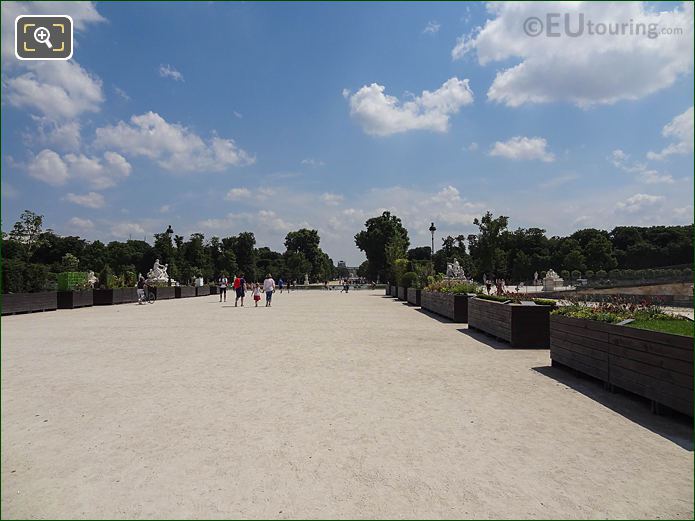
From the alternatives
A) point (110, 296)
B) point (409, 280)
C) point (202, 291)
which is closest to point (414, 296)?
point (409, 280)

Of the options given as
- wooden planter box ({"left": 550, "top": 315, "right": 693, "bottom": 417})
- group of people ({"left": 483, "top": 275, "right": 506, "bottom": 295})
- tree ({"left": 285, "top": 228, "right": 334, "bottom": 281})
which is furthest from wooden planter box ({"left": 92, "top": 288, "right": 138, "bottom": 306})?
tree ({"left": 285, "top": 228, "right": 334, "bottom": 281})

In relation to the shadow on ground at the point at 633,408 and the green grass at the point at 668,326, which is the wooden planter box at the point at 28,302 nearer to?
the shadow on ground at the point at 633,408

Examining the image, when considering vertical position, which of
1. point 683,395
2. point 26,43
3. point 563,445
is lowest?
point 563,445

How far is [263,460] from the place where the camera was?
14.5 feet

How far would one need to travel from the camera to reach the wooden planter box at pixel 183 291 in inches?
1556

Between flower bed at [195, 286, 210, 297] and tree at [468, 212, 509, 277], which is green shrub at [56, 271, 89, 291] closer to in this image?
flower bed at [195, 286, 210, 297]

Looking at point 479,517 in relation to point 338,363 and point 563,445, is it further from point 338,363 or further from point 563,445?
point 338,363

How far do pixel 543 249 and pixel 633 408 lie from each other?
326 feet

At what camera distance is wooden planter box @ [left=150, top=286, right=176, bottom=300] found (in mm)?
36331

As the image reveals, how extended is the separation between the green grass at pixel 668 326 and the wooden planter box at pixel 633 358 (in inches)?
8.0

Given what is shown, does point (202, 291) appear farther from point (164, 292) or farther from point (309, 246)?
point (309, 246)

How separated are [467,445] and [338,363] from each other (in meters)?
4.43

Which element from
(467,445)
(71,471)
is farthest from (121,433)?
(467,445)

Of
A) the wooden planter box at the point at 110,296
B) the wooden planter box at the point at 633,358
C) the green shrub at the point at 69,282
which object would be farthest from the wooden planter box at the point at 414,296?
the green shrub at the point at 69,282
